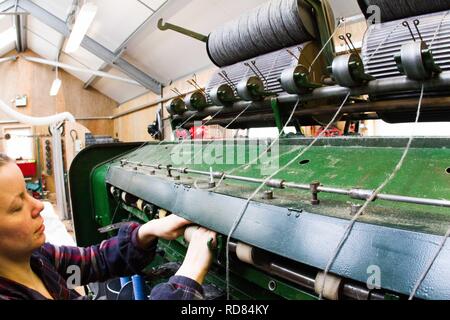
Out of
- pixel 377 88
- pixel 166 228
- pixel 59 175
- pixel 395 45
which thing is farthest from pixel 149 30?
pixel 166 228

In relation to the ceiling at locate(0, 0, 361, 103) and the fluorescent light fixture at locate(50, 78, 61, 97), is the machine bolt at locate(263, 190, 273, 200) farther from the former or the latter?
the fluorescent light fixture at locate(50, 78, 61, 97)

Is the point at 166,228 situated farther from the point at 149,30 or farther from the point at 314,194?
the point at 149,30

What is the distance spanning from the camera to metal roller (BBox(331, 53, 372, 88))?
1399 millimetres

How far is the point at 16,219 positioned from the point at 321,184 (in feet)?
2.69

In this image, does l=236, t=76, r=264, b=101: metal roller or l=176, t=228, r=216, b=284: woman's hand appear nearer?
l=176, t=228, r=216, b=284: woman's hand

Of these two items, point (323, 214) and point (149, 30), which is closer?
point (323, 214)

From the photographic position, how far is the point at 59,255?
1.33 m

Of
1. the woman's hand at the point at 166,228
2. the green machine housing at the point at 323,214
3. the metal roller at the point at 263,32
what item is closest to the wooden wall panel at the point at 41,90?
the metal roller at the point at 263,32

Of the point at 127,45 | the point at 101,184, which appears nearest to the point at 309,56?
the point at 101,184

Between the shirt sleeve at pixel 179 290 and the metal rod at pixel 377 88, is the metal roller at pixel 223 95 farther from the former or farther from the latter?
the shirt sleeve at pixel 179 290

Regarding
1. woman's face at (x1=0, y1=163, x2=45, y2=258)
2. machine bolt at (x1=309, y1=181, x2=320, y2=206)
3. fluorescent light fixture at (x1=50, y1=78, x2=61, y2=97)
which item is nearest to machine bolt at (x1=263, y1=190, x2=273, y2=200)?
machine bolt at (x1=309, y1=181, x2=320, y2=206)

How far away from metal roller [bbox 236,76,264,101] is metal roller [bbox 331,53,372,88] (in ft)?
1.68

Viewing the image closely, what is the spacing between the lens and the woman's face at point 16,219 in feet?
2.94
